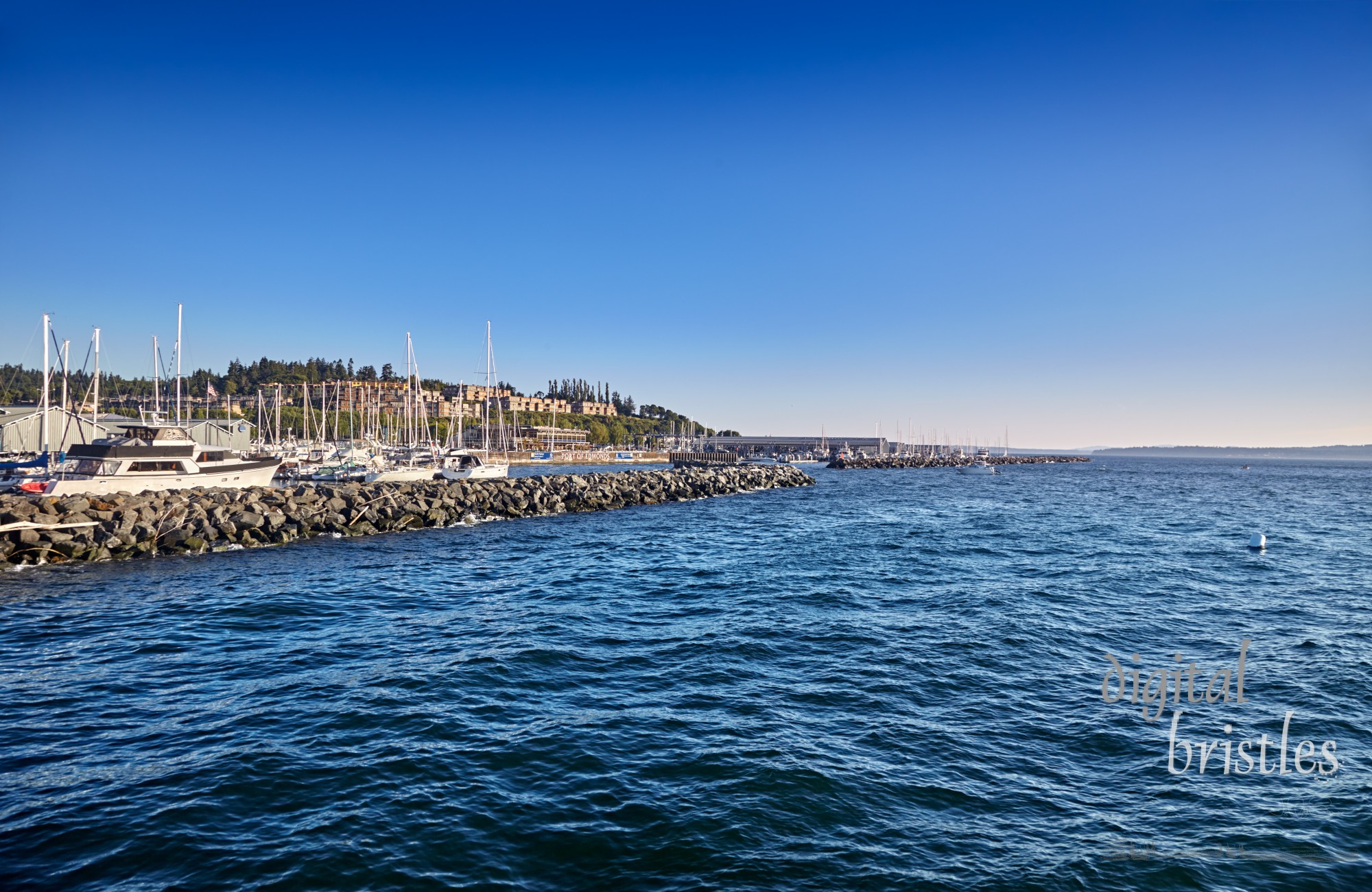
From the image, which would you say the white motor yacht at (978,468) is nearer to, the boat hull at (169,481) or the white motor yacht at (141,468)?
the boat hull at (169,481)

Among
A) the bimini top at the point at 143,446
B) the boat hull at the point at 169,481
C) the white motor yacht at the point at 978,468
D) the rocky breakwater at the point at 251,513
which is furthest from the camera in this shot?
the white motor yacht at the point at 978,468

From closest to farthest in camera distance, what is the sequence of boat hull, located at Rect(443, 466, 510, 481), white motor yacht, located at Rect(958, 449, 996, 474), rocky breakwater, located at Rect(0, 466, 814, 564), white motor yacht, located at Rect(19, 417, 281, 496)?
rocky breakwater, located at Rect(0, 466, 814, 564), white motor yacht, located at Rect(19, 417, 281, 496), boat hull, located at Rect(443, 466, 510, 481), white motor yacht, located at Rect(958, 449, 996, 474)

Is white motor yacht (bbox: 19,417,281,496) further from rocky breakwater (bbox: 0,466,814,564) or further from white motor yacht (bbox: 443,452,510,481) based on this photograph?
white motor yacht (bbox: 443,452,510,481)

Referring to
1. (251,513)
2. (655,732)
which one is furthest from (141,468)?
(655,732)

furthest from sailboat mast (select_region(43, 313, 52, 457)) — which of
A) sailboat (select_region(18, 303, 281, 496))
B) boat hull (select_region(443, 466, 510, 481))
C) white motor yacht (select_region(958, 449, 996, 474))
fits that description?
white motor yacht (select_region(958, 449, 996, 474))

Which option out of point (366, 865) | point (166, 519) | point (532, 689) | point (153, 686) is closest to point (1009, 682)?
point (532, 689)

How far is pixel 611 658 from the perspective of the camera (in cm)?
1572

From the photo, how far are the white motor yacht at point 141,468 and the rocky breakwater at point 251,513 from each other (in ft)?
5.48

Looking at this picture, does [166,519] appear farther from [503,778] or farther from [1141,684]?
[1141,684]

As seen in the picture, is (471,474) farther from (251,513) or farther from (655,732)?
(655,732)

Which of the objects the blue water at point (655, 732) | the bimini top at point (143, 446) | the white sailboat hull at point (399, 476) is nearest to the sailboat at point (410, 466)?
the white sailboat hull at point (399, 476)

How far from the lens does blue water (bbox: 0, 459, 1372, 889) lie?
7879 millimetres

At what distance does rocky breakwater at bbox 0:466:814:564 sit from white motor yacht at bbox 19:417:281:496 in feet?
5.48

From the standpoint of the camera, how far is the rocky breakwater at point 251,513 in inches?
1046
